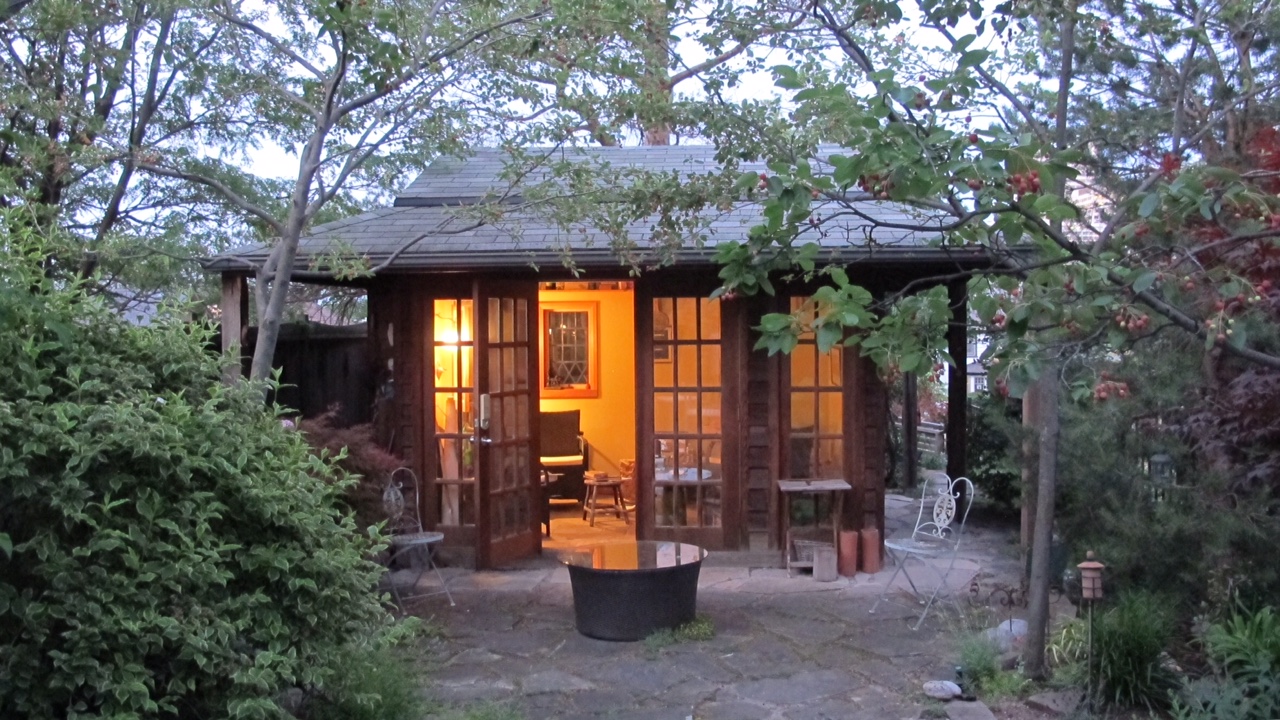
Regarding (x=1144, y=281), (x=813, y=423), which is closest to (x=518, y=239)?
(x=813, y=423)

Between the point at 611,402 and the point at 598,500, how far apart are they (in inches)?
45.8

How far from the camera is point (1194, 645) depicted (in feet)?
18.6

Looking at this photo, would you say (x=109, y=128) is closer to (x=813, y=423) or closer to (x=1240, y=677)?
(x=813, y=423)

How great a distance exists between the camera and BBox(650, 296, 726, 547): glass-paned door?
873 cm

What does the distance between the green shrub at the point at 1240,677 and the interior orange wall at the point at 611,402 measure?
761 cm

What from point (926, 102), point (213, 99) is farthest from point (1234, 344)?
point (213, 99)

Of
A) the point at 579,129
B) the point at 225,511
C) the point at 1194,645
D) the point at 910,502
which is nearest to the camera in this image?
the point at 225,511

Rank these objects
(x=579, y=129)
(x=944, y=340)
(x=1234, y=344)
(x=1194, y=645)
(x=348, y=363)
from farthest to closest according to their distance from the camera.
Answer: (x=348, y=363), (x=579, y=129), (x=1194, y=645), (x=944, y=340), (x=1234, y=344)

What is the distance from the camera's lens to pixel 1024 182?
3238 millimetres

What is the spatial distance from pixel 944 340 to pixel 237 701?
2.58 m

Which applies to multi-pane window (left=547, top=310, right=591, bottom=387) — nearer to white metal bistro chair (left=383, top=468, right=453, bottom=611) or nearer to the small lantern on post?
white metal bistro chair (left=383, top=468, right=453, bottom=611)

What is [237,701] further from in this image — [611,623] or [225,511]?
[611,623]

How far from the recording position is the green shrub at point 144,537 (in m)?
3.45

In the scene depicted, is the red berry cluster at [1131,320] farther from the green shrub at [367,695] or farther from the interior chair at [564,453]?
the interior chair at [564,453]
